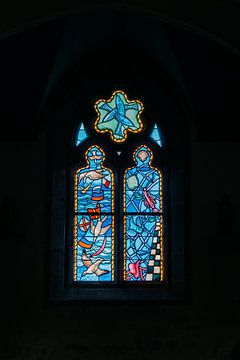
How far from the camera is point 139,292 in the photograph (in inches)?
370

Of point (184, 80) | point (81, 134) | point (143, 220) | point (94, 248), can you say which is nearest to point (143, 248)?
point (143, 220)

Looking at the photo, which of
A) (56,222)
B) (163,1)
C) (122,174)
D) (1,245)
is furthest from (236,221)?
(163,1)

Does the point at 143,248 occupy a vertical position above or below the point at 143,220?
below

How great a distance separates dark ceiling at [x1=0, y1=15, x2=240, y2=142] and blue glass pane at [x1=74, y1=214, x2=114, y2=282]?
132 centimetres

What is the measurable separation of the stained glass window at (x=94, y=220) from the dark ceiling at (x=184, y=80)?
92 centimetres

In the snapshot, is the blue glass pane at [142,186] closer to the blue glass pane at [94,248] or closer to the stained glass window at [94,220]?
the stained glass window at [94,220]

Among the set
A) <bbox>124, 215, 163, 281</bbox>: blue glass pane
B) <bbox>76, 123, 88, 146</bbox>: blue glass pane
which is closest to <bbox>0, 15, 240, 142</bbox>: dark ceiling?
<bbox>76, 123, 88, 146</bbox>: blue glass pane

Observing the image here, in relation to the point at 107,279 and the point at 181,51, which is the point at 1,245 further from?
the point at 181,51

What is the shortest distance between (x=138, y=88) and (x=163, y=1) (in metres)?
3.89

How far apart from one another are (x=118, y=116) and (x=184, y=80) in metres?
1.08

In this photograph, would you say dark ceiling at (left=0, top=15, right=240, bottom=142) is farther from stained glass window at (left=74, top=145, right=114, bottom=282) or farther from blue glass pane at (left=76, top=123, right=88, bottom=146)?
stained glass window at (left=74, top=145, right=114, bottom=282)

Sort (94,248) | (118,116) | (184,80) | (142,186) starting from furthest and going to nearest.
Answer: (118,116) → (142,186) → (94,248) → (184,80)

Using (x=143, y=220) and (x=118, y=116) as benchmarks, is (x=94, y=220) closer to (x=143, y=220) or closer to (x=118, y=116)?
(x=143, y=220)

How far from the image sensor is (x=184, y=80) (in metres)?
9.26
